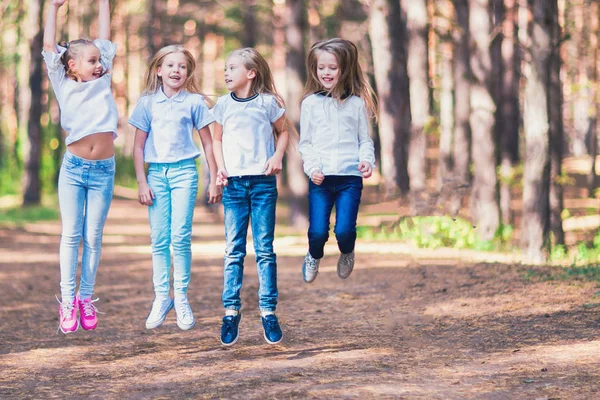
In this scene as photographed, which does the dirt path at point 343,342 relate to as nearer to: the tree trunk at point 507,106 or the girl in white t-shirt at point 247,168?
the girl in white t-shirt at point 247,168

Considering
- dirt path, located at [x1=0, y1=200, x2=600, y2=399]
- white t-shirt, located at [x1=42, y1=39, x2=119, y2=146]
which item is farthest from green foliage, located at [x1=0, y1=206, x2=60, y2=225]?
white t-shirt, located at [x1=42, y1=39, x2=119, y2=146]

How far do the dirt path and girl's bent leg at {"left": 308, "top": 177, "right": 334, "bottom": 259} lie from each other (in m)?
0.74

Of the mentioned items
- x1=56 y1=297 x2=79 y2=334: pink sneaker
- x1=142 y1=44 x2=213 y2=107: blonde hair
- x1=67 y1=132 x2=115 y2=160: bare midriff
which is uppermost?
x1=142 y1=44 x2=213 y2=107: blonde hair

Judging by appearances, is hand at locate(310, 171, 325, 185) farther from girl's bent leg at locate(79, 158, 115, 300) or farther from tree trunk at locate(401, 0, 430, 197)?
tree trunk at locate(401, 0, 430, 197)

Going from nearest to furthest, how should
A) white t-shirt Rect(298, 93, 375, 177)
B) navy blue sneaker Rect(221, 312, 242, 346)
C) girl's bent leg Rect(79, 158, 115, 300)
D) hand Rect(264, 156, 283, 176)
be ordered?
1. hand Rect(264, 156, 283, 176)
2. navy blue sneaker Rect(221, 312, 242, 346)
3. girl's bent leg Rect(79, 158, 115, 300)
4. white t-shirt Rect(298, 93, 375, 177)

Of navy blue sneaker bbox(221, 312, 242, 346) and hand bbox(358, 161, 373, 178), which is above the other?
hand bbox(358, 161, 373, 178)

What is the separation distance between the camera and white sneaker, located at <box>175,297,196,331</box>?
6.98 metres

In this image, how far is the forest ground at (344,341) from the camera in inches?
228

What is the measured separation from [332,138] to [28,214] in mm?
17798

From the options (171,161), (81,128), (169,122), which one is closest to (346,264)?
(171,161)

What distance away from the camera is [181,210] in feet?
22.8

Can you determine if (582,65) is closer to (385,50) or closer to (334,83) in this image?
(385,50)

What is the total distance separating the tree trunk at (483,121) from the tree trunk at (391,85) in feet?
12.3

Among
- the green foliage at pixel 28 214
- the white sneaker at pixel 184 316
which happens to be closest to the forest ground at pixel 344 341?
the white sneaker at pixel 184 316
